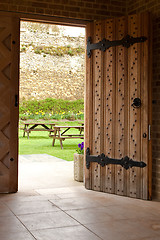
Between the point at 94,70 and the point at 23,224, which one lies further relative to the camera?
the point at 94,70

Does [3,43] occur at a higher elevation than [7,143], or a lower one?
higher

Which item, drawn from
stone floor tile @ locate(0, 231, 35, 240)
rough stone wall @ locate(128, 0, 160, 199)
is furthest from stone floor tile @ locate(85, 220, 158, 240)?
rough stone wall @ locate(128, 0, 160, 199)

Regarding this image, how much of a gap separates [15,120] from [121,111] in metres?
1.54

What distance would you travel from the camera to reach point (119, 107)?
4.93 meters

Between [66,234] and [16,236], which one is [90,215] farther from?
[16,236]

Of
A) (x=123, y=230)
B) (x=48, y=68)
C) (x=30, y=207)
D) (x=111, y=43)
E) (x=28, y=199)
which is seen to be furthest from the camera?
(x=48, y=68)

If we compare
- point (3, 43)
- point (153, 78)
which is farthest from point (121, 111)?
point (3, 43)

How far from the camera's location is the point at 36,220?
11.9 ft

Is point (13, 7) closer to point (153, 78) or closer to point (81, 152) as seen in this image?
point (153, 78)

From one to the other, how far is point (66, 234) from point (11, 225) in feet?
2.01

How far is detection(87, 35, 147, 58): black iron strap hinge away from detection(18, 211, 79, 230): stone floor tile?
2461 mm

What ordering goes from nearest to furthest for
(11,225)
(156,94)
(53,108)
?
(11,225), (156,94), (53,108)

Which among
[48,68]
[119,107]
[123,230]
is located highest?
[48,68]

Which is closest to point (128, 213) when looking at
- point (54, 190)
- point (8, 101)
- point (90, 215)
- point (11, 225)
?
point (90, 215)
